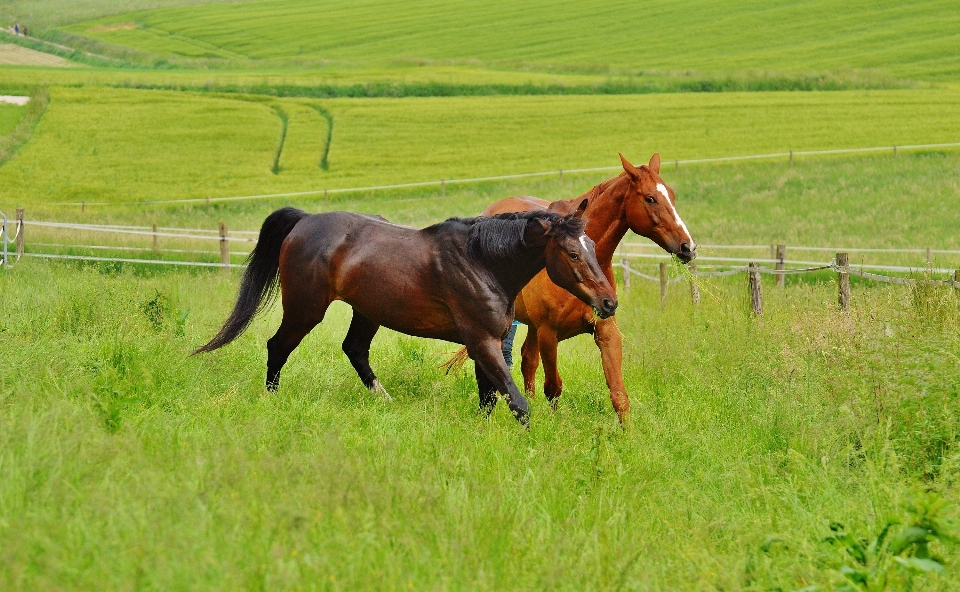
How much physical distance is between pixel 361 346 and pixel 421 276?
1241mm

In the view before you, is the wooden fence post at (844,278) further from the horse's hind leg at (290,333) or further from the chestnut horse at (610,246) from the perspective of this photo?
the horse's hind leg at (290,333)

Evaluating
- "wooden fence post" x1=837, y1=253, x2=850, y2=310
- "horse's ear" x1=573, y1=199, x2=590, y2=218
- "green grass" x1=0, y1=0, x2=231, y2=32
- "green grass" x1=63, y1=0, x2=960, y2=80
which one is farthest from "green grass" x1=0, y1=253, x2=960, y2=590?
"green grass" x1=0, y1=0, x2=231, y2=32

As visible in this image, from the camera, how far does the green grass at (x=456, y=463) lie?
4129 mm

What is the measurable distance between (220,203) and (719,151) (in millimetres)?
19192

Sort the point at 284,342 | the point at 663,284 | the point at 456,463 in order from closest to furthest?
1. the point at 456,463
2. the point at 284,342
3. the point at 663,284

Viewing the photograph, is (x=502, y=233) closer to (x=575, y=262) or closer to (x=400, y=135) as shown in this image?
(x=575, y=262)

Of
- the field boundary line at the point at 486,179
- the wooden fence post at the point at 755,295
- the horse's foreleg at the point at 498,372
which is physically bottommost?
the field boundary line at the point at 486,179

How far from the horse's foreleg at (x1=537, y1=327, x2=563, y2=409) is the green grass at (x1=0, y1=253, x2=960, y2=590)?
157mm

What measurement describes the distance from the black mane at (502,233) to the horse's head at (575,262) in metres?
0.03

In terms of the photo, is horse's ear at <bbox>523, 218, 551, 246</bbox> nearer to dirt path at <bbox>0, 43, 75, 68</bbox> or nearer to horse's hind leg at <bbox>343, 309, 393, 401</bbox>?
horse's hind leg at <bbox>343, 309, 393, 401</bbox>

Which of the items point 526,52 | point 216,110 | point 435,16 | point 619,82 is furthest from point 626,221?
point 435,16

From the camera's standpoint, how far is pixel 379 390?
8586 mm

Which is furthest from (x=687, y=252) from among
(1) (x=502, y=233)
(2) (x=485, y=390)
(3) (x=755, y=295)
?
(3) (x=755, y=295)

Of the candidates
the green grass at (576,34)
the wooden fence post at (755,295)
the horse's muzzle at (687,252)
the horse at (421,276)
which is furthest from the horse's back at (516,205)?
the green grass at (576,34)
